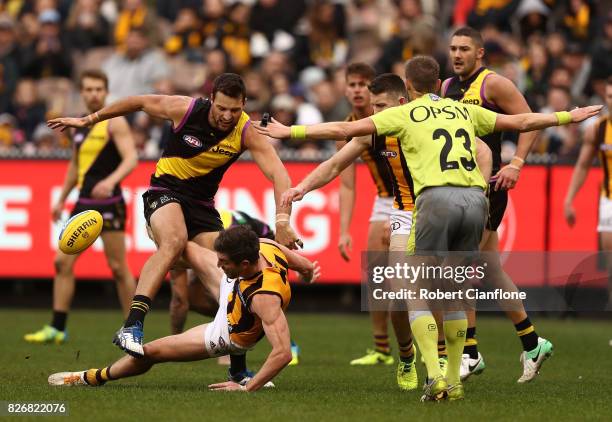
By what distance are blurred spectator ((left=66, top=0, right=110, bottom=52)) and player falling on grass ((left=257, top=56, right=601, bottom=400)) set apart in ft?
47.0

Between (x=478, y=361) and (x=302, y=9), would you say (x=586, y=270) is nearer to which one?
(x=478, y=361)

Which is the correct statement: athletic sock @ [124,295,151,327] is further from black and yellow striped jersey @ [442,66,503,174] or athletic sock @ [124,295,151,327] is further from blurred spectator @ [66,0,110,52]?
blurred spectator @ [66,0,110,52]

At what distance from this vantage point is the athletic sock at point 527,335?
9977 mm

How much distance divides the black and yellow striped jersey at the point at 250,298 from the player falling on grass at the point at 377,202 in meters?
2.75

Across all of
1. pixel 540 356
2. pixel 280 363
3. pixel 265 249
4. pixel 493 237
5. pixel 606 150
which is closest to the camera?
pixel 280 363

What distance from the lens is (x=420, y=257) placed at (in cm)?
851

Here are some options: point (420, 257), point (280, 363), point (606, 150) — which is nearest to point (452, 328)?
point (420, 257)

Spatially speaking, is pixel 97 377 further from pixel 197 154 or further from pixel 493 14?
pixel 493 14

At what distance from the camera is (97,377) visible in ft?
29.3

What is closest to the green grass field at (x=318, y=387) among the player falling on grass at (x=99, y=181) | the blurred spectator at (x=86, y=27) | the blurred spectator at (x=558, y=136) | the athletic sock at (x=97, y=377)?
the athletic sock at (x=97, y=377)

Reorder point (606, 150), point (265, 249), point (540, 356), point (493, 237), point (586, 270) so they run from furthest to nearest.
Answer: point (586, 270), point (606, 150), point (493, 237), point (540, 356), point (265, 249)

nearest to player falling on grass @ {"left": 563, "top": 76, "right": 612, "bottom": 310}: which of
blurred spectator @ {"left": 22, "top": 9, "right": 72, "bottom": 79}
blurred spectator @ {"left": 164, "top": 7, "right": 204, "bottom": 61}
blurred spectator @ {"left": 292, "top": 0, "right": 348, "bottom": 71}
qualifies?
blurred spectator @ {"left": 292, "top": 0, "right": 348, "bottom": 71}

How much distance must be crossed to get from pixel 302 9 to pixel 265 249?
1338 centimetres

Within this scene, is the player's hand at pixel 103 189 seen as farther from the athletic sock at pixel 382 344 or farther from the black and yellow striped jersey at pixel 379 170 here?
the athletic sock at pixel 382 344
